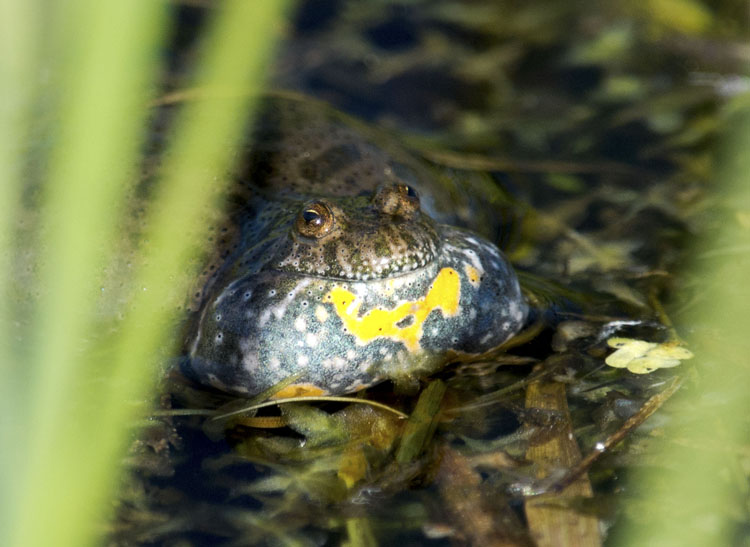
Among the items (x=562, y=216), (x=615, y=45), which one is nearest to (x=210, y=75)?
(x=562, y=216)

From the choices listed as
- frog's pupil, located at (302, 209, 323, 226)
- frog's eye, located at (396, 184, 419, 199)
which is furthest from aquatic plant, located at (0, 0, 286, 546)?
frog's eye, located at (396, 184, 419, 199)

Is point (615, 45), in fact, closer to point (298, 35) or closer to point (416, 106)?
point (416, 106)

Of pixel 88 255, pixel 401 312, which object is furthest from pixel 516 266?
pixel 88 255

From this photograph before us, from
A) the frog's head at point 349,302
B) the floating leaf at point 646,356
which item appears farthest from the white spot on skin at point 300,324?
the floating leaf at point 646,356

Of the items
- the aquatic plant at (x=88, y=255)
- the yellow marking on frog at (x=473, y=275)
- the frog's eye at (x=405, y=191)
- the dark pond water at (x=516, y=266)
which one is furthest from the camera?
the yellow marking on frog at (x=473, y=275)

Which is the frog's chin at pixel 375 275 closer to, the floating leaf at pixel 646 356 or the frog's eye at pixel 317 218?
the frog's eye at pixel 317 218

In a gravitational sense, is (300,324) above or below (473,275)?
below

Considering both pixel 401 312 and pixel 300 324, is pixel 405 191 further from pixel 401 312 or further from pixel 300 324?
pixel 300 324
